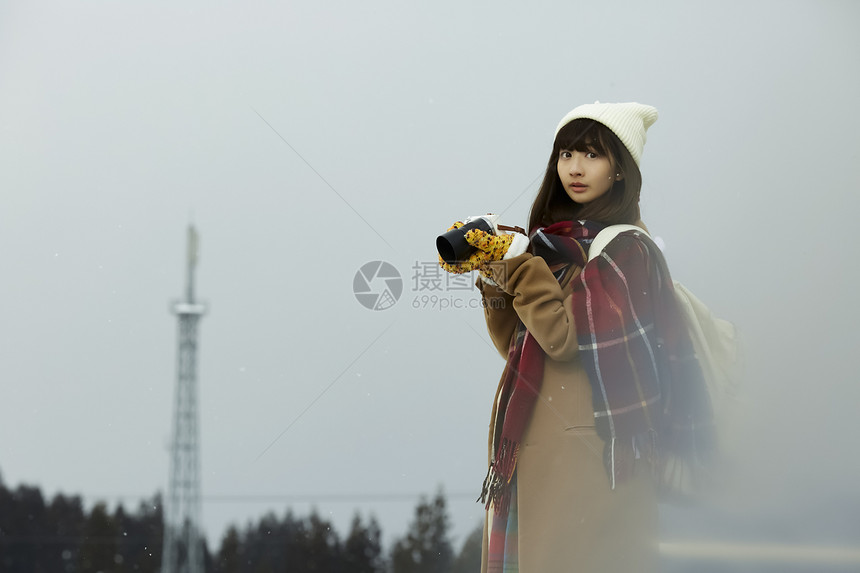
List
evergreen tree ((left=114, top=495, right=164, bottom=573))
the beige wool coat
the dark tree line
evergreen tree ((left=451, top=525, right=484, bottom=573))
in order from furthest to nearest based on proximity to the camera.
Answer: evergreen tree ((left=114, top=495, right=164, bottom=573))
the dark tree line
evergreen tree ((left=451, top=525, right=484, bottom=573))
the beige wool coat

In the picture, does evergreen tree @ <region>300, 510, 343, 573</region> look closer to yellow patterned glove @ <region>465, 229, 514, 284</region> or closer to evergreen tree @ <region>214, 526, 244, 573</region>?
evergreen tree @ <region>214, 526, 244, 573</region>

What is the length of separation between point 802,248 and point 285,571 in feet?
4.84

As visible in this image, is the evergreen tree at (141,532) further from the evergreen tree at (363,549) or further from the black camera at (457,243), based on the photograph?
the black camera at (457,243)

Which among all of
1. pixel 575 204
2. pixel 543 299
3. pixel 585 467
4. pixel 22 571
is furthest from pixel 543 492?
pixel 22 571

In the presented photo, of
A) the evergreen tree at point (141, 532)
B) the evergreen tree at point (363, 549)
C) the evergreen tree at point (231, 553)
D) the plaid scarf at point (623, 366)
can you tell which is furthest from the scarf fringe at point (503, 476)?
the evergreen tree at point (141, 532)

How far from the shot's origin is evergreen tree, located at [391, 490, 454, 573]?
183cm

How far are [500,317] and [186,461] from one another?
4.18 feet

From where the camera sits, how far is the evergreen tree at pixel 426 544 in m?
1.83

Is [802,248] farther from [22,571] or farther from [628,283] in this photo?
[22,571]

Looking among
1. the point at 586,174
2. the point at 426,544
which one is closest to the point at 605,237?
the point at 586,174

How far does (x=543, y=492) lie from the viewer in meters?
0.86

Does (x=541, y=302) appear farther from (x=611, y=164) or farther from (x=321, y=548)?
(x=321, y=548)

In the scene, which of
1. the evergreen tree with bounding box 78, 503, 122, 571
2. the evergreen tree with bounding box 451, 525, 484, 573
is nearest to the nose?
the evergreen tree with bounding box 451, 525, 484, 573

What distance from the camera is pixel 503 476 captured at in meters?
0.89
